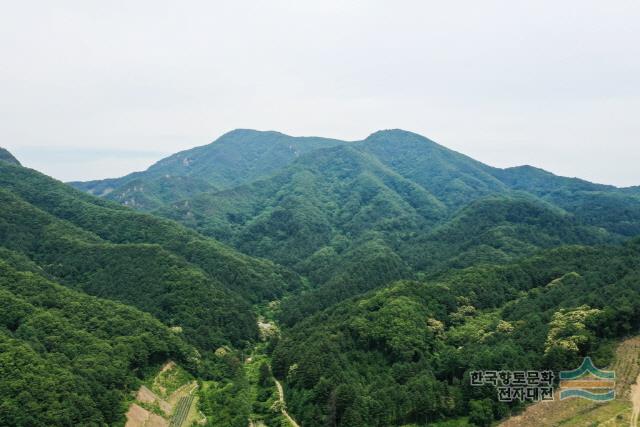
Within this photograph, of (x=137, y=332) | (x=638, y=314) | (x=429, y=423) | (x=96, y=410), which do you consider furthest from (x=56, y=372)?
(x=638, y=314)

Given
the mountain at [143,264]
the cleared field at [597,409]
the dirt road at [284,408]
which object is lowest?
the dirt road at [284,408]

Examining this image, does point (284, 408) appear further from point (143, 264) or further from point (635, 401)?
point (143, 264)

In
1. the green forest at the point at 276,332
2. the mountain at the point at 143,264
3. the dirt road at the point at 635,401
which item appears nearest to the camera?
the dirt road at the point at 635,401

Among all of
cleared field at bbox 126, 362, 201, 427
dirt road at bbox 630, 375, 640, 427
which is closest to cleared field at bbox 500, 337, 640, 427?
dirt road at bbox 630, 375, 640, 427

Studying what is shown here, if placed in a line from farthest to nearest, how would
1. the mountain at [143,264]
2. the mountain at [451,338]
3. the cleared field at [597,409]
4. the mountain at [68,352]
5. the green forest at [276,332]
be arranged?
the mountain at [143,264] → the mountain at [451,338] → the green forest at [276,332] → the mountain at [68,352] → the cleared field at [597,409]

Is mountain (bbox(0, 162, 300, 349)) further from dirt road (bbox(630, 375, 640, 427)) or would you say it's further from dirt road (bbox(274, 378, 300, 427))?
dirt road (bbox(630, 375, 640, 427))

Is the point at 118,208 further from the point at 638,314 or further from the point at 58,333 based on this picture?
the point at 638,314

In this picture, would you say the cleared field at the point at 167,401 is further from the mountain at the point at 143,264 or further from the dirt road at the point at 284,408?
the mountain at the point at 143,264

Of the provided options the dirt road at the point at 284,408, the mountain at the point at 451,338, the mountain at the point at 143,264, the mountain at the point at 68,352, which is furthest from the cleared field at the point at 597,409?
the mountain at the point at 143,264
